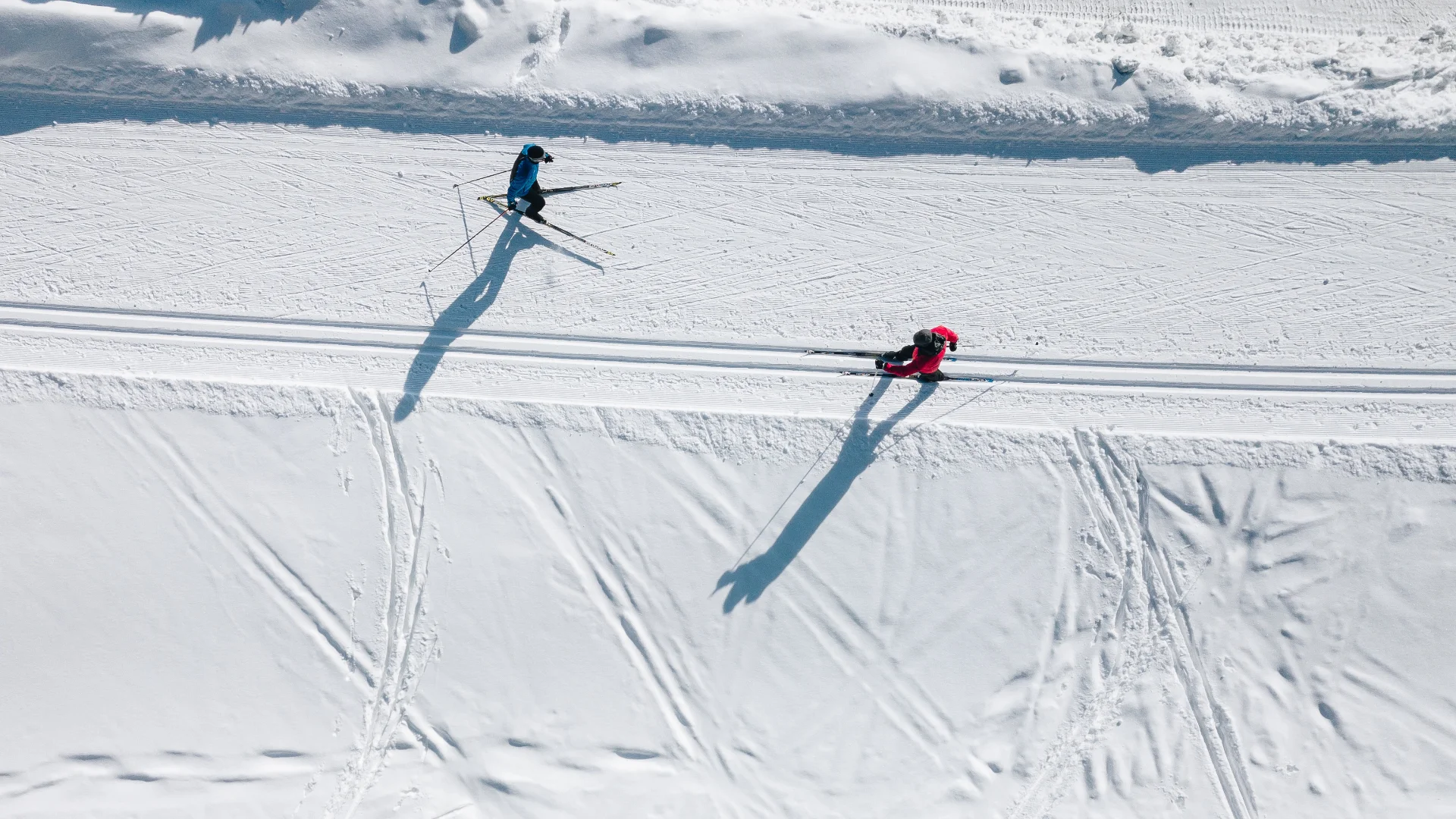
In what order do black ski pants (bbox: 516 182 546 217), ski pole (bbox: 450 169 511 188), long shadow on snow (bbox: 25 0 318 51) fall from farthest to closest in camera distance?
ski pole (bbox: 450 169 511 188) → long shadow on snow (bbox: 25 0 318 51) → black ski pants (bbox: 516 182 546 217)

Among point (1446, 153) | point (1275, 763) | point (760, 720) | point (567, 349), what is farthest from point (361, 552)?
point (1446, 153)

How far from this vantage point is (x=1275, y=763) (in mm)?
5867

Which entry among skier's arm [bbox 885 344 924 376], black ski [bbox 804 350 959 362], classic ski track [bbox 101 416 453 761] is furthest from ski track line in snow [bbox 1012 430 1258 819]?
classic ski track [bbox 101 416 453 761]

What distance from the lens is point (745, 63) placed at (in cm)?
639

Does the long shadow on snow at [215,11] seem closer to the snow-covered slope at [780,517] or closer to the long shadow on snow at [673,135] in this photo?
the long shadow on snow at [673,135]

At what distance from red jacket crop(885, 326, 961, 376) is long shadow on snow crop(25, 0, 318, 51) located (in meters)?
6.30

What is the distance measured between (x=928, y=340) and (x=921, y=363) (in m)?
0.33

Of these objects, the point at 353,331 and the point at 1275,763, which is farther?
the point at 353,331

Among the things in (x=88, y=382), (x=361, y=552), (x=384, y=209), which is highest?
(x=384, y=209)

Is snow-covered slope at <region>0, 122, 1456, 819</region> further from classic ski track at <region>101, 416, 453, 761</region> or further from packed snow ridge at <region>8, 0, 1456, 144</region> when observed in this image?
packed snow ridge at <region>8, 0, 1456, 144</region>

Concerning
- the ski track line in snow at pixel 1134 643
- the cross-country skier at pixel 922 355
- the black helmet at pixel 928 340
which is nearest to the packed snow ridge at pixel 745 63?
the cross-country skier at pixel 922 355

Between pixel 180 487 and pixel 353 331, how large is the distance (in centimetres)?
205

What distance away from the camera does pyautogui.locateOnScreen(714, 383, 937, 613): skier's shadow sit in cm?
614

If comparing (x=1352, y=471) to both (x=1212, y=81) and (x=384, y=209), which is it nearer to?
(x=1212, y=81)
